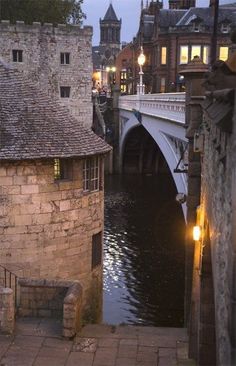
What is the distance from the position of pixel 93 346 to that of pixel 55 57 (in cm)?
3317

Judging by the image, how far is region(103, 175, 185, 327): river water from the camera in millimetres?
21469

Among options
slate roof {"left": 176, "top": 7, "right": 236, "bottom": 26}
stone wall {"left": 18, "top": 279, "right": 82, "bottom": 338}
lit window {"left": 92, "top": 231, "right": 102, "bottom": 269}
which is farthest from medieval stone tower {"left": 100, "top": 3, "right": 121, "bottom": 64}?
stone wall {"left": 18, "top": 279, "right": 82, "bottom": 338}

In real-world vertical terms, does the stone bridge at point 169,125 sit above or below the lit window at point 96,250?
above

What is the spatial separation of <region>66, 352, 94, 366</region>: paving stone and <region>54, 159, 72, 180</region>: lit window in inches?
232

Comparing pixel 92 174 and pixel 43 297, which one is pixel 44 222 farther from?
pixel 43 297

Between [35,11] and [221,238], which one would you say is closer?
[221,238]

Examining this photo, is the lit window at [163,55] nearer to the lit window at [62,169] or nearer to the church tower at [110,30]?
the lit window at [62,169]

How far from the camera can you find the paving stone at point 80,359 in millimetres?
10664

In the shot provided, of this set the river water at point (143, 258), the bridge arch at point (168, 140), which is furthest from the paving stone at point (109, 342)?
the river water at point (143, 258)

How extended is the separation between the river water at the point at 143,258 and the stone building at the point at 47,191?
461 centimetres

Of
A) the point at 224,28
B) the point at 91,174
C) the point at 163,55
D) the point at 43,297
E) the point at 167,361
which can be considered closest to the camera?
the point at 167,361

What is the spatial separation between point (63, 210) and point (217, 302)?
1003 centimetres

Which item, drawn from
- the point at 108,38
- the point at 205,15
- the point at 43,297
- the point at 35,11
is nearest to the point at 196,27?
the point at 205,15

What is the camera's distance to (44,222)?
602 inches
